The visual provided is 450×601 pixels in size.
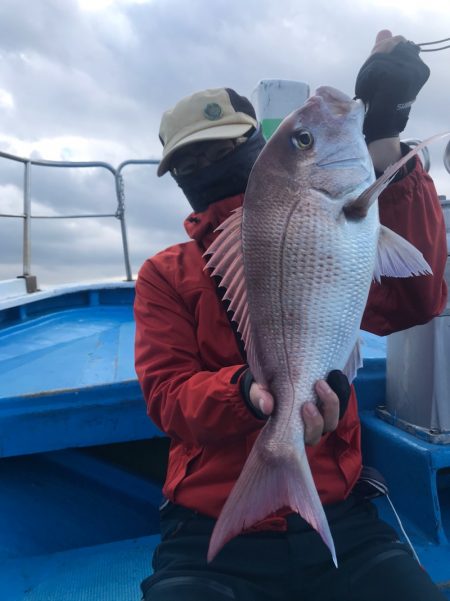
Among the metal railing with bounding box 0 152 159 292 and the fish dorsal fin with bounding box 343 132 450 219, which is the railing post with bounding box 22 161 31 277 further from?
the fish dorsal fin with bounding box 343 132 450 219

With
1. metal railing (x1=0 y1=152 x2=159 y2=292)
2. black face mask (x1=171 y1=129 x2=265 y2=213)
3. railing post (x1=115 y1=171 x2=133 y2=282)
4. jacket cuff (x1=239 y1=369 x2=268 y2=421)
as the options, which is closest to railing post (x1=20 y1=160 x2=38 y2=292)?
metal railing (x1=0 y1=152 x2=159 y2=292)

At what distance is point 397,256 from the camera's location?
1530 mm

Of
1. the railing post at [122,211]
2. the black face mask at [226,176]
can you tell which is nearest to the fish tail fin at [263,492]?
the black face mask at [226,176]

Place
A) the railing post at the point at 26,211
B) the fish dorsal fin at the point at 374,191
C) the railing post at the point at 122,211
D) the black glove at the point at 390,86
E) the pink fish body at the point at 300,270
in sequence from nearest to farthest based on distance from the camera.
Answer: the fish dorsal fin at the point at 374,191, the pink fish body at the point at 300,270, the black glove at the point at 390,86, the railing post at the point at 26,211, the railing post at the point at 122,211

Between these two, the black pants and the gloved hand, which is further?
the gloved hand

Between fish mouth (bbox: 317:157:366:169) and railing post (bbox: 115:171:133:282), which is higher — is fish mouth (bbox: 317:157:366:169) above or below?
below

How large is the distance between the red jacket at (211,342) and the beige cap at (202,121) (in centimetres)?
27

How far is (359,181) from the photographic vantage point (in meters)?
1.46

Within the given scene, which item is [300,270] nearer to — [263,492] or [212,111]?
[263,492]

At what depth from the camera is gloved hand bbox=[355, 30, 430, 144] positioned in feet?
5.93

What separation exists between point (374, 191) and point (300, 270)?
0.30m

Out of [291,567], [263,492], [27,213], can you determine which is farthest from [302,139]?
[27,213]

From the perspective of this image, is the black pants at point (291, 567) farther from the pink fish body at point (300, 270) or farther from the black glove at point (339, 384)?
the black glove at point (339, 384)

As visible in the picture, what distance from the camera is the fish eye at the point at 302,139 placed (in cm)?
149
